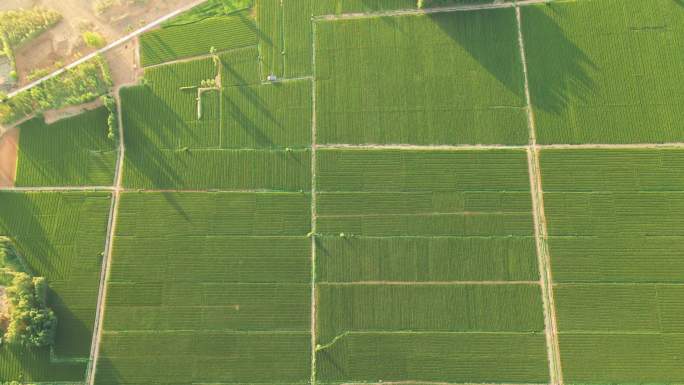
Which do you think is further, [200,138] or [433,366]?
[200,138]

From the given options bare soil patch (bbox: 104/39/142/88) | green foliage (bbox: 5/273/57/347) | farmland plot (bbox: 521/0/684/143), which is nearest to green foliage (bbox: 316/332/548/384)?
farmland plot (bbox: 521/0/684/143)

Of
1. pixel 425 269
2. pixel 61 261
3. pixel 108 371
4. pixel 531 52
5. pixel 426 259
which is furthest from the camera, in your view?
pixel 531 52

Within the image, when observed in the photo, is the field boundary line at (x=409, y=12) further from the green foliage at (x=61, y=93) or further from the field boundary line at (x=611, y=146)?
the green foliage at (x=61, y=93)

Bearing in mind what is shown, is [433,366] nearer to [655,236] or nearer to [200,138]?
[655,236]

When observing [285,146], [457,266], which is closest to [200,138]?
[285,146]

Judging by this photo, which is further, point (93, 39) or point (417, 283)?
point (93, 39)

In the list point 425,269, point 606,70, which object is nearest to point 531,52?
point 606,70

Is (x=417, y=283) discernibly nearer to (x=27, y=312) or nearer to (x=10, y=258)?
(x=27, y=312)
